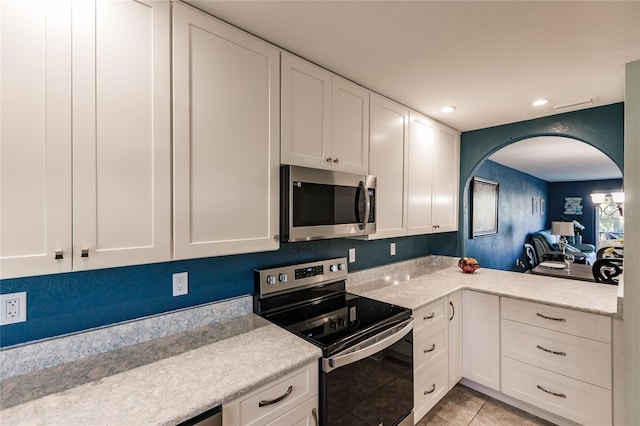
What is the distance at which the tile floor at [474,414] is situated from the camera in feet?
7.05

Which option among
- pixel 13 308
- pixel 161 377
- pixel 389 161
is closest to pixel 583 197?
pixel 389 161

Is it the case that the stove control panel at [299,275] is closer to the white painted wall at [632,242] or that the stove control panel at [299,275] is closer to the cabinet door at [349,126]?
the cabinet door at [349,126]

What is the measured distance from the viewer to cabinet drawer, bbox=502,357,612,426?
6.30ft

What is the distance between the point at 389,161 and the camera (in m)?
2.28

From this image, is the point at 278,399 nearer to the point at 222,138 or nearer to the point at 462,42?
the point at 222,138

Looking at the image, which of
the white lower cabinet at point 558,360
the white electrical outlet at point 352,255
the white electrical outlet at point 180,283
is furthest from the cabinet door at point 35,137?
the white lower cabinet at point 558,360

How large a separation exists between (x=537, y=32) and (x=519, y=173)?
5.78 m

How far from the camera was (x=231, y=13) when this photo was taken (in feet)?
4.41

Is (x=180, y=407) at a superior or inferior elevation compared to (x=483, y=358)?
superior

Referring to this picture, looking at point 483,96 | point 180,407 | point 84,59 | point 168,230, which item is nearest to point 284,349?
point 180,407

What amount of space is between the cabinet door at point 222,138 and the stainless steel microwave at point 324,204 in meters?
0.08

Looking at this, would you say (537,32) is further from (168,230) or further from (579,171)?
(579,171)

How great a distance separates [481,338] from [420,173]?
4.78ft

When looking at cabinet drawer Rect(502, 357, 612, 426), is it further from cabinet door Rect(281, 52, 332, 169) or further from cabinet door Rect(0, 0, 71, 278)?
cabinet door Rect(0, 0, 71, 278)
